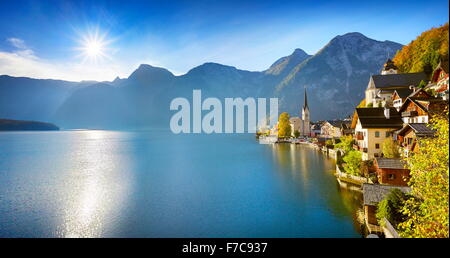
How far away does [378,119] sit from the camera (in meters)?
28.7

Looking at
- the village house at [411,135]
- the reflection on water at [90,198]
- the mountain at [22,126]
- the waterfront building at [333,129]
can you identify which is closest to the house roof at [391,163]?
the village house at [411,135]

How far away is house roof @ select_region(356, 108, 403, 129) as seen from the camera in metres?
27.9

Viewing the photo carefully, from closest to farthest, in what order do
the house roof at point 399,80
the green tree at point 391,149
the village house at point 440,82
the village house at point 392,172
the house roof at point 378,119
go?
the village house at point 392,172 < the green tree at point 391,149 < the village house at point 440,82 < the house roof at point 378,119 < the house roof at point 399,80

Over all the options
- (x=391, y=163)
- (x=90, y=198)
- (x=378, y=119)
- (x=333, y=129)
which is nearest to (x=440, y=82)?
(x=378, y=119)

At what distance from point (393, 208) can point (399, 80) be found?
1780 inches

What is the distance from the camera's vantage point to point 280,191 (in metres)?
24.1

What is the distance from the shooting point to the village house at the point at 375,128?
27734 millimetres

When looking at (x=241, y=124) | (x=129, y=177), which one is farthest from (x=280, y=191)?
(x=241, y=124)

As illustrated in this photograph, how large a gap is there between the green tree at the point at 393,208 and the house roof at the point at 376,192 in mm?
1328

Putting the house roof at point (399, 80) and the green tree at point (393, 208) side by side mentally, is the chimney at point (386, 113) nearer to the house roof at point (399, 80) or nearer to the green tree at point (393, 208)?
the green tree at point (393, 208)

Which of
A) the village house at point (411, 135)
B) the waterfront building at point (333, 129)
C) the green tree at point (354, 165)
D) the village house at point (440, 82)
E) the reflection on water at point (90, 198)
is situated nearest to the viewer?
the reflection on water at point (90, 198)

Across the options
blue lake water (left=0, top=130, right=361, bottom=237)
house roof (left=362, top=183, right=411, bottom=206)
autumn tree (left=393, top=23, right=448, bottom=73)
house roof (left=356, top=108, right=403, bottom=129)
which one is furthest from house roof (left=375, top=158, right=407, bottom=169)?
autumn tree (left=393, top=23, right=448, bottom=73)

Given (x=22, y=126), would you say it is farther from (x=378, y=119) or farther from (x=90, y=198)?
(x=378, y=119)
